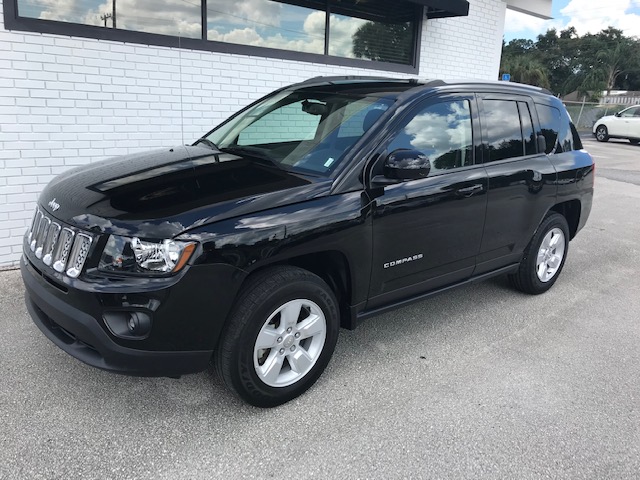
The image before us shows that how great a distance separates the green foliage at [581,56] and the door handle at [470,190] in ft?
154

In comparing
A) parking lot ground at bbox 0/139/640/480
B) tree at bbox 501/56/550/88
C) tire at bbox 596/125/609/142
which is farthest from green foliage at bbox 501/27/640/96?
parking lot ground at bbox 0/139/640/480

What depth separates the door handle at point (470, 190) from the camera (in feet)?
11.8

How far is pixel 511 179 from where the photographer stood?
13.2ft

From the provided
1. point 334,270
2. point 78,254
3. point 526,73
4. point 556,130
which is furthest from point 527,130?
point 526,73

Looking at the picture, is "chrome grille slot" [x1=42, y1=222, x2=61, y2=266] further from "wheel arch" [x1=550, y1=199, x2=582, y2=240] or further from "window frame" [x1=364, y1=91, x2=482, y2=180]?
"wheel arch" [x1=550, y1=199, x2=582, y2=240]

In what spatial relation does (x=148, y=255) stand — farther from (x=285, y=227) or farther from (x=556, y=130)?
(x=556, y=130)

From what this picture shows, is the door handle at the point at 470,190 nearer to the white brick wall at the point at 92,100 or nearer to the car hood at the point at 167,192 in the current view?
the car hood at the point at 167,192

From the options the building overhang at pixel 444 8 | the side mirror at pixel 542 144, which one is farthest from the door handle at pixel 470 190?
the building overhang at pixel 444 8

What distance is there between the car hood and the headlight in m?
0.04

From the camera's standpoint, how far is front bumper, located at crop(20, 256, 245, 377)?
2.45m

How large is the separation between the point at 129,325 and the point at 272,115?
2189 millimetres

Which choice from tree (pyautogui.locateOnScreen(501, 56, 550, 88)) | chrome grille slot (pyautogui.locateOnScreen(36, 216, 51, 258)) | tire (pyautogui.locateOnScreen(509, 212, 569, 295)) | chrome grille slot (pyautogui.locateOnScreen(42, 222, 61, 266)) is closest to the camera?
chrome grille slot (pyautogui.locateOnScreen(42, 222, 61, 266))

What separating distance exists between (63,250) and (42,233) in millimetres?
370

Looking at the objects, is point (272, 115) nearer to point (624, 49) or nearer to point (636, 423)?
point (636, 423)
